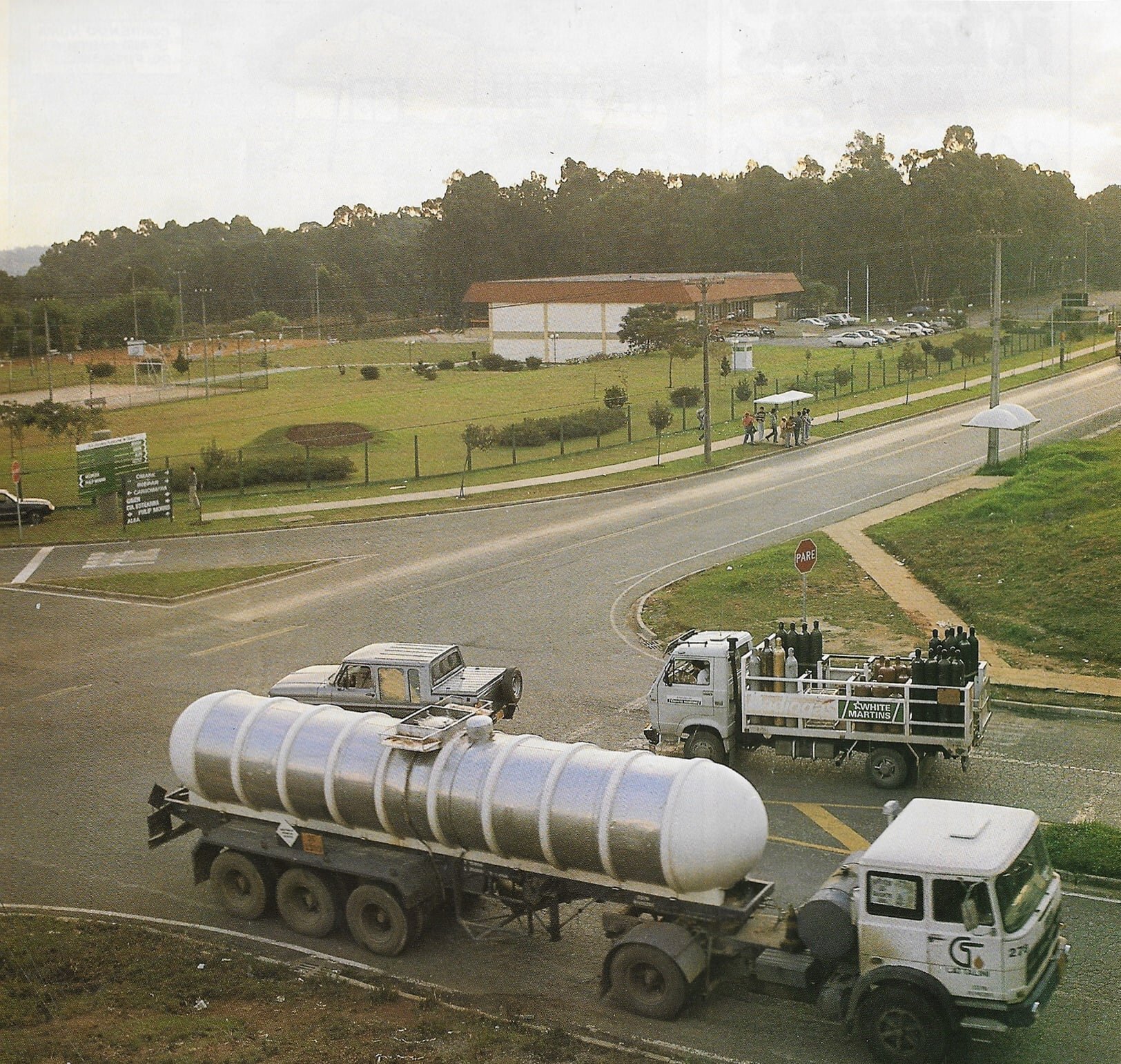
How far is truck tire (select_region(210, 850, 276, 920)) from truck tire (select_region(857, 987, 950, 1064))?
7.97 m

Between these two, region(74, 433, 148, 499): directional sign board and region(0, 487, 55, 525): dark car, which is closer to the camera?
region(0, 487, 55, 525): dark car

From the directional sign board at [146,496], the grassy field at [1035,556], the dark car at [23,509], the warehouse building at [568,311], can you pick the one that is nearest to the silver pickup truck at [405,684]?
the grassy field at [1035,556]

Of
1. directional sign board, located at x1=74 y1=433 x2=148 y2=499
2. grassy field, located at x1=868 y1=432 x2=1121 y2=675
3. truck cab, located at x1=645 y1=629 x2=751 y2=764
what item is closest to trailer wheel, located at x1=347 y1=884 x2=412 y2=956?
truck cab, located at x1=645 y1=629 x2=751 y2=764

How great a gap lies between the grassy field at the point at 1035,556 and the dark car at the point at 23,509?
1211 inches

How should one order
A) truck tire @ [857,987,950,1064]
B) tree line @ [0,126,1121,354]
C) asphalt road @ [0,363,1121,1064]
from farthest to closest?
tree line @ [0,126,1121,354] → asphalt road @ [0,363,1121,1064] → truck tire @ [857,987,950,1064]

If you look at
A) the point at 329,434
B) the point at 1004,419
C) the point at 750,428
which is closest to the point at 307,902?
the point at 1004,419

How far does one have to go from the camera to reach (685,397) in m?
72.0

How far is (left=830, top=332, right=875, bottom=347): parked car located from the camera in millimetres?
104500

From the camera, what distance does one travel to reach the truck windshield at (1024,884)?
12.7 metres

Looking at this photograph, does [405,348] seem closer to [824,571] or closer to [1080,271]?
[824,571]

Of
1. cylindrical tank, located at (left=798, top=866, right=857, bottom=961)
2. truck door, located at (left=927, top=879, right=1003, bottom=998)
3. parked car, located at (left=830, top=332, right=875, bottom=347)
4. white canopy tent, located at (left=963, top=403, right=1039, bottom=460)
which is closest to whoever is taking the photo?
truck door, located at (left=927, top=879, right=1003, bottom=998)

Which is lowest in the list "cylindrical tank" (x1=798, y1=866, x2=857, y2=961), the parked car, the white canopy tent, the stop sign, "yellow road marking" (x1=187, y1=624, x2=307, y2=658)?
"yellow road marking" (x1=187, y1=624, x2=307, y2=658)

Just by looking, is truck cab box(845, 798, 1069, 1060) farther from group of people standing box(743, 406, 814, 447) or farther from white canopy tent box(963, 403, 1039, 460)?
group of people standing box(743, 406, 814, 447)

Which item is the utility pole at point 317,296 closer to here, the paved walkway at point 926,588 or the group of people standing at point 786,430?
the group of people standing at point 786,430
